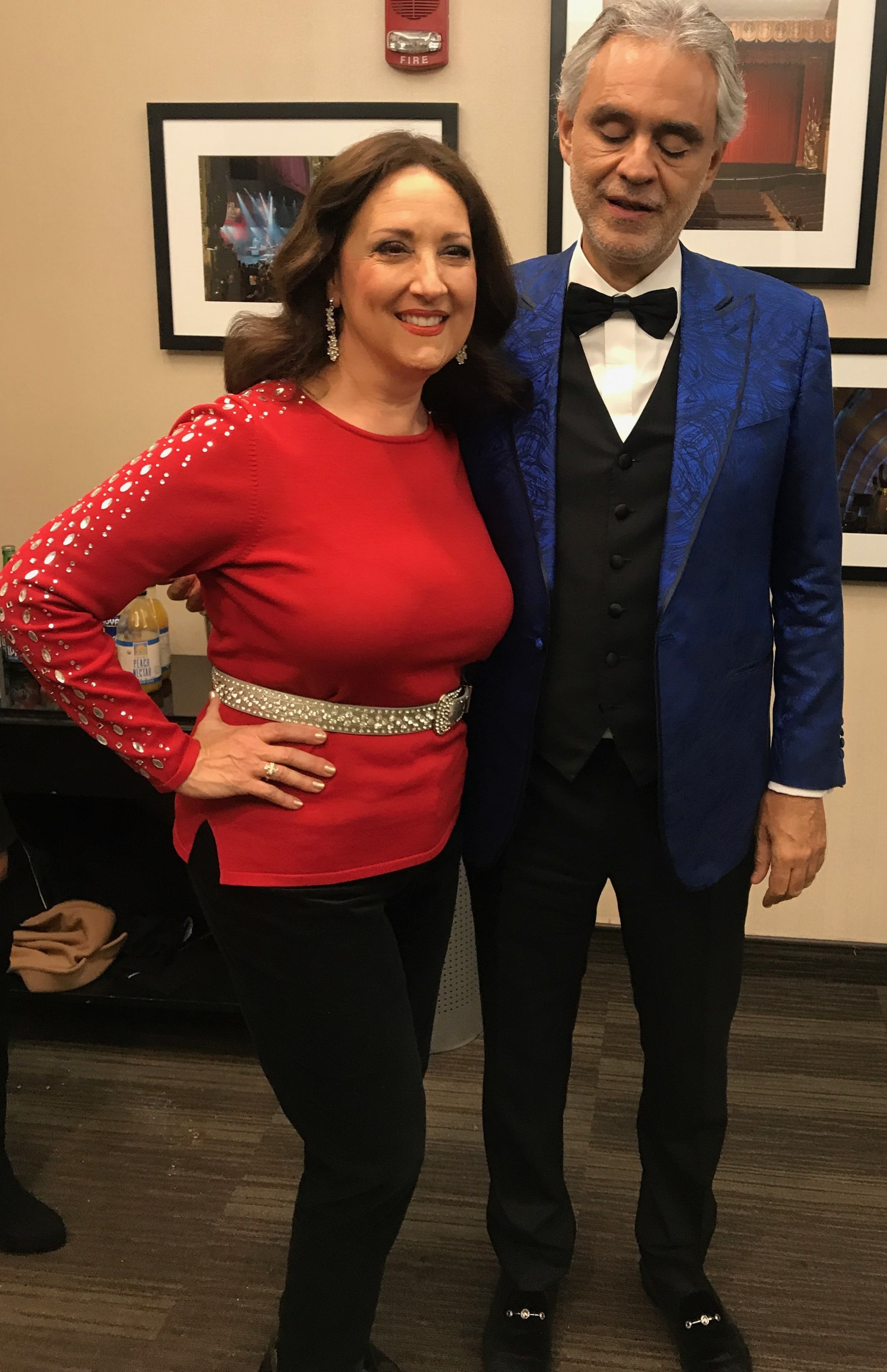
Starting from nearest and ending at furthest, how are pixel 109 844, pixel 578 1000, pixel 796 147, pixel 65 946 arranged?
pixel 578 1000 → pixel 796 147 → pixel 65 946 → pixel 109 844

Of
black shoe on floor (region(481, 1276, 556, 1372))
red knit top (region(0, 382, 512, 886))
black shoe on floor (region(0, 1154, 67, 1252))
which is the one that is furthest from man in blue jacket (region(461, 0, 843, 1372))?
black shoe on floor (region(0, 1154, 67, 1252))

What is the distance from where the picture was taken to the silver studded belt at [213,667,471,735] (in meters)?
1.40

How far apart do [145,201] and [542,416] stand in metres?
1.64

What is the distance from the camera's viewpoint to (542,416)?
1.53 meters

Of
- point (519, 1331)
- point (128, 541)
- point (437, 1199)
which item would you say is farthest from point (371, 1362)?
point (128, 541)

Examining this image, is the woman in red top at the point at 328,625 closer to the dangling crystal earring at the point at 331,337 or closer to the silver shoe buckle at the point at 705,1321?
the dangling crystal earring at the point at 331,337

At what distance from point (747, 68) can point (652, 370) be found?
4.39 ft

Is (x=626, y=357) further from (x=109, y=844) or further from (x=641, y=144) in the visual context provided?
(x=109, y=844)

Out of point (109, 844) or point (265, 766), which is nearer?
point (265, 766)

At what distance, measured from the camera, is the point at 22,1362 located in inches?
71.8

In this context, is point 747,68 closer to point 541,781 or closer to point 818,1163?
point 541,781

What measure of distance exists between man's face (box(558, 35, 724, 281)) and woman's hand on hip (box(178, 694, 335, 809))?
74cm

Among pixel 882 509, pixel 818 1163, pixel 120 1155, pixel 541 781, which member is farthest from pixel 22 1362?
pixel 882 509

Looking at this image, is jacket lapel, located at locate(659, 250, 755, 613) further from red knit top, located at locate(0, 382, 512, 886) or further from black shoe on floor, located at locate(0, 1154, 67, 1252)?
black shoe on floor, located at locate(0, 1154, 67, 1252)
